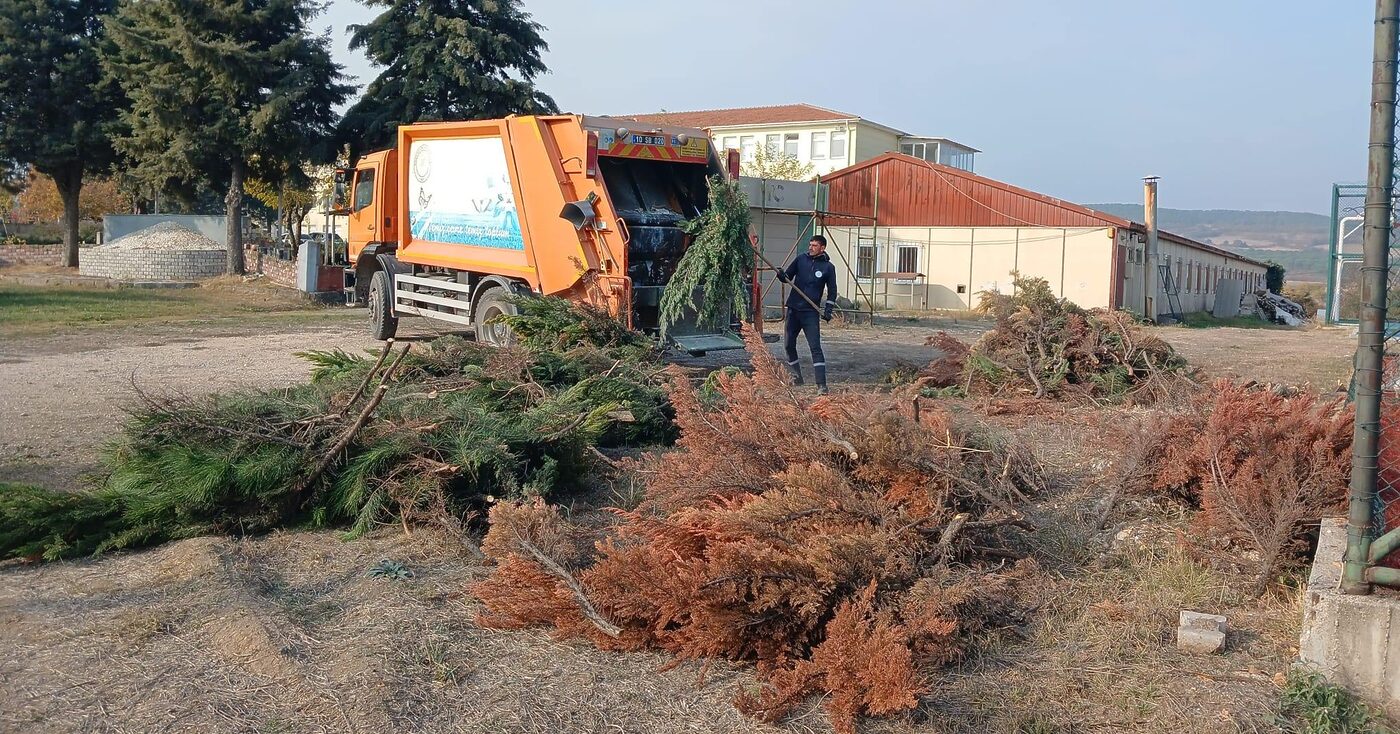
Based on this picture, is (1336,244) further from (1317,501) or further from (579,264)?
(1317,501)

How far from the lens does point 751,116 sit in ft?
198

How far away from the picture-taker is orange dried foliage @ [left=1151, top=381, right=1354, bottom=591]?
5043mm

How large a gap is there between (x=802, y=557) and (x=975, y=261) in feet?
92.8

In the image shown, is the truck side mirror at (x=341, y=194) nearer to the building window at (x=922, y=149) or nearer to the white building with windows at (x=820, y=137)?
the white building with windows at (x=820, y=137)

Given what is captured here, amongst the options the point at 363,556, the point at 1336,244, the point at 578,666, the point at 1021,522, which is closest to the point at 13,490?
the point at 363,556

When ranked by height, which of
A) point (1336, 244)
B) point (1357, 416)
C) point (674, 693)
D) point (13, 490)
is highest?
point (1336, 244)

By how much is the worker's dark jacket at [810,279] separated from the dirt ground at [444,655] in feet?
17.3

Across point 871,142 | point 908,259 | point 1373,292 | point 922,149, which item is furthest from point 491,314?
point 922,149

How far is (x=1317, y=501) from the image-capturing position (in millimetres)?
5117

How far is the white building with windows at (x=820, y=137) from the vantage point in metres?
55.6

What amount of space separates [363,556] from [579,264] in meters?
6.21

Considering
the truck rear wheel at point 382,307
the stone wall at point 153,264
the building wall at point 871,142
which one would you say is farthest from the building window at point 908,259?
the building wall at point 871,142

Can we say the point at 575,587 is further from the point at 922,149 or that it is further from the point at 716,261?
the point at 922,149

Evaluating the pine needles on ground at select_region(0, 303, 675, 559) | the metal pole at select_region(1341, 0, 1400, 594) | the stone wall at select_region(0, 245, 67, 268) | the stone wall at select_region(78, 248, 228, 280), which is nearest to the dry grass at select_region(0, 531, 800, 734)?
the pine needles on ground at select_region(0, 303, 675, 559)
